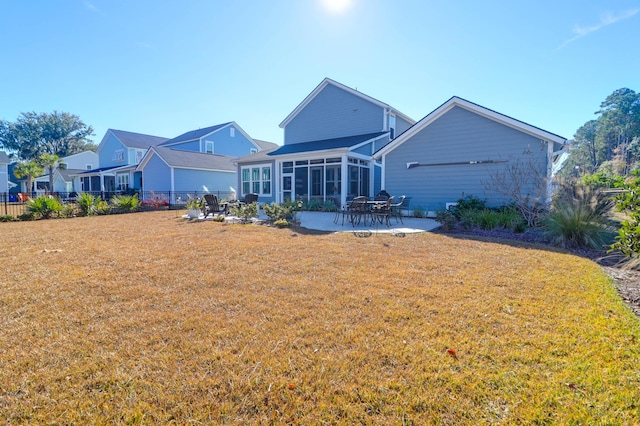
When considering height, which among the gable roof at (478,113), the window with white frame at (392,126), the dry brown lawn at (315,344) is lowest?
the dry brown lawn at (315,344)

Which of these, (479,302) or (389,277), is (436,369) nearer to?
(479,302)

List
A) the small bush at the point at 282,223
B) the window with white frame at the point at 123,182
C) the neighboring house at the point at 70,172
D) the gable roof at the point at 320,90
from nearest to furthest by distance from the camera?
the small bush at the point at 282,223 < the gable roof at the point at 320,90 < the window with white frame at the point at 123,182 < the neighboring house at the point at 70,172

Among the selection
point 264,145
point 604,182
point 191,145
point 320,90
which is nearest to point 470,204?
point 320,90

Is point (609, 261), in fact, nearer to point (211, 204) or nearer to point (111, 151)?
point (211, 204)

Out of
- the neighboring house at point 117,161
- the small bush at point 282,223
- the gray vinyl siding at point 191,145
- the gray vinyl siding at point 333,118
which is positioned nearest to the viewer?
the small bush at point 282,223

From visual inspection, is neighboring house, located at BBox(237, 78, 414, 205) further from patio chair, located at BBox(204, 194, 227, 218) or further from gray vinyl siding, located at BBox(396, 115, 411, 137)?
patio chair, located at BBox(204, 194, 227, 218)

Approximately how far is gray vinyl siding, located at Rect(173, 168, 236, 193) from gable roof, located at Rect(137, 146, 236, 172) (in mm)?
529

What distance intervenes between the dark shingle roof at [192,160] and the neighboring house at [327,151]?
187 inches

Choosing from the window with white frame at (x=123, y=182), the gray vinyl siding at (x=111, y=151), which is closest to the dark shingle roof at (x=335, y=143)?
the window with white frame at (x=123, y=182)

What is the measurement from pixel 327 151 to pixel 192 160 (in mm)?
14596

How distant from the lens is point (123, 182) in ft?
93.4

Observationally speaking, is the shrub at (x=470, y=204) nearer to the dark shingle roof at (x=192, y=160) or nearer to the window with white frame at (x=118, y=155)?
the dark shingle roof at (x=192, y=160)

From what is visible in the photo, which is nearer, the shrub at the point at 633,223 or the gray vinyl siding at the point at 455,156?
the shrub at the point at 633,223

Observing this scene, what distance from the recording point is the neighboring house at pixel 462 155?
10.5 m
